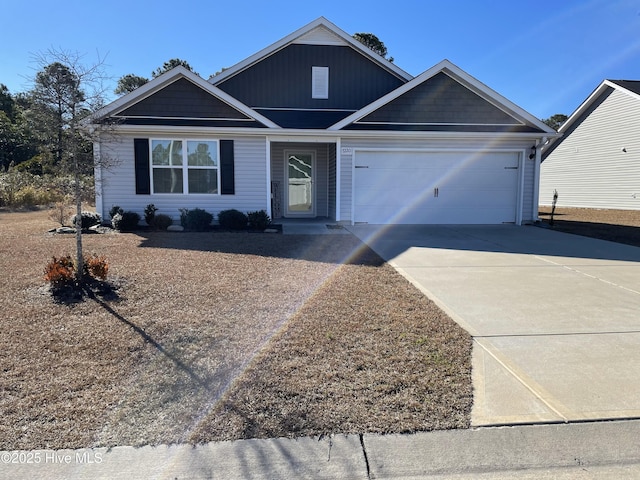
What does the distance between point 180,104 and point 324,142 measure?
4.33 meters

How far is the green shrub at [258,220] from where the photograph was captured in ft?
38.7

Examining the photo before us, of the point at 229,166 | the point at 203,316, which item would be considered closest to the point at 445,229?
the point at 229,166

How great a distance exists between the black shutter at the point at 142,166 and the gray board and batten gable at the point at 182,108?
0.67 meters

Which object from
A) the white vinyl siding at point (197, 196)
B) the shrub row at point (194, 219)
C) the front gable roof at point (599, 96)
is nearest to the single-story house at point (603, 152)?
the front gable roof at point (599, 96)

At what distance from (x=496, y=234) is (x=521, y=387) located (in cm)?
910

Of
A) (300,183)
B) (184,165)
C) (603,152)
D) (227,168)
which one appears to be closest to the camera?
(184,165)

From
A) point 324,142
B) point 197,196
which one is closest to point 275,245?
point 197,196

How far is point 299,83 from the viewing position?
1512 cm

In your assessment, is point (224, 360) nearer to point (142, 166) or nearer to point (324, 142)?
point (142, 166)

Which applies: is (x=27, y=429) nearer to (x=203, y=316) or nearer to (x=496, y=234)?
(x=203, y=316)

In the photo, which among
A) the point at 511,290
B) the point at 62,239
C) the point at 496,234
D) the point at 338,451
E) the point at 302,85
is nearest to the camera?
the point at 338,451

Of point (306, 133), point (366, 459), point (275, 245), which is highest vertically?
point (306, 133)

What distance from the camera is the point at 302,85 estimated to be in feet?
49.6

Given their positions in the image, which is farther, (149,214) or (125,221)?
(149,214)
